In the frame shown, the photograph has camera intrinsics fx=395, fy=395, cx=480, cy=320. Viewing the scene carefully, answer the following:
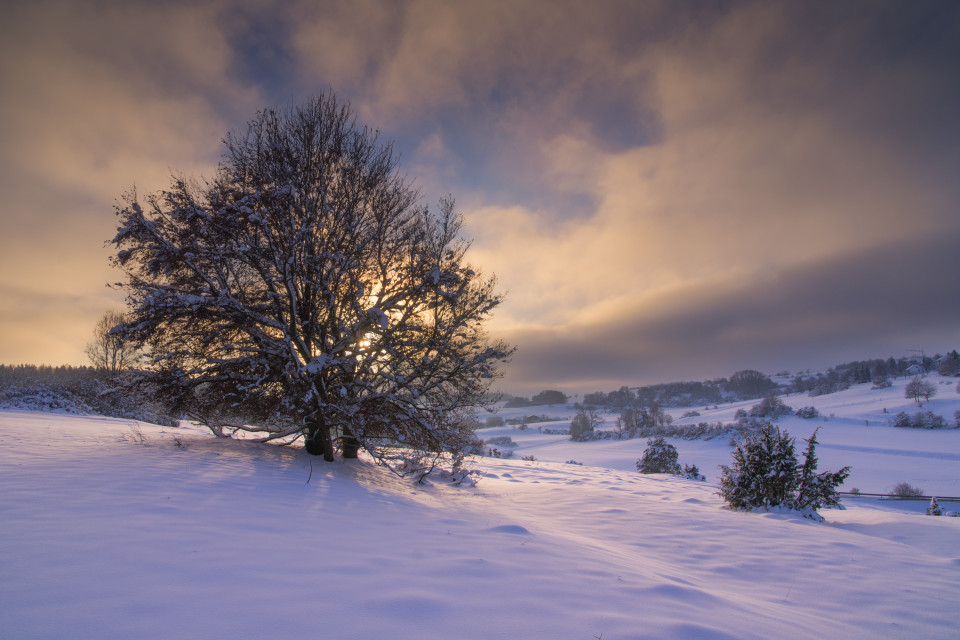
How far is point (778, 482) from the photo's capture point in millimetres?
9836

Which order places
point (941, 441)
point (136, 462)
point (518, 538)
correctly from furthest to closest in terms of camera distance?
1. point (941, 441)
2. point (136, 462)
3. point (518, 538)

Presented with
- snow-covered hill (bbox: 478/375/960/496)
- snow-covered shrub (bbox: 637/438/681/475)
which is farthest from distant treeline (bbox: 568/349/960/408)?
snow-covered shrub (bbox: 637/438/681/475)

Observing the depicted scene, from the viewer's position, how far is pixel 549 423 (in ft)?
392

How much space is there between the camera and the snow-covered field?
7.88 feet

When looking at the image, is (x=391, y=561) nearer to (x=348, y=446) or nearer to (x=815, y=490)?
(x=348, y=446)

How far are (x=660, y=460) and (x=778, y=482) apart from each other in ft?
69.3

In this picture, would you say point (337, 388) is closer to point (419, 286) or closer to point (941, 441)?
point (419, 286)

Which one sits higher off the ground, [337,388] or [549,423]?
[337,388]

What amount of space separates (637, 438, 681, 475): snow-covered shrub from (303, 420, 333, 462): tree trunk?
25930mm

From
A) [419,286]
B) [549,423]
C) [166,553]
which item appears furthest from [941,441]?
[166,553]

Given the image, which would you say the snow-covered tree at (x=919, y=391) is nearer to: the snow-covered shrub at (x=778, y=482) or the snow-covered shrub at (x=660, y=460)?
the snow-covered shrub at (x=660, y=460)

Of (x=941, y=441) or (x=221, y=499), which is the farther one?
(x=941, y=441)

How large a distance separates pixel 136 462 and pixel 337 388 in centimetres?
373

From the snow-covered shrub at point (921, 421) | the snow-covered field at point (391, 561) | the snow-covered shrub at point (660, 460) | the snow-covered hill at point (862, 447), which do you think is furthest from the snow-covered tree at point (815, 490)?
the snow-covered shrub at point (921, 421)
